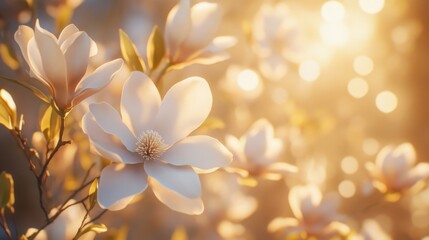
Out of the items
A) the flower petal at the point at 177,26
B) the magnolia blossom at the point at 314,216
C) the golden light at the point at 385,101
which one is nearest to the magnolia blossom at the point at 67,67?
the flower petal at the point at 177,26

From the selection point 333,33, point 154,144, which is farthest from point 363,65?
point 154,144

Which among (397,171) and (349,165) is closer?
(397,171)

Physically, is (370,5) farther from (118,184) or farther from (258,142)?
(118,184)

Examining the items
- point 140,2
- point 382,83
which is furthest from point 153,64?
point 382,83

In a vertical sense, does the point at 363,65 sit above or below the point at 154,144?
below

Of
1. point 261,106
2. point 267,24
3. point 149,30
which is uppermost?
point 267,24

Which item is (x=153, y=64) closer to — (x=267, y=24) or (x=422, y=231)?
(x=267, y=24)

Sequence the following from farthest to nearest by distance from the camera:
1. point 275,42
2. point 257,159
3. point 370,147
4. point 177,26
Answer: point 370,147 < point 275,42 < point 257,159 < point 177,26
